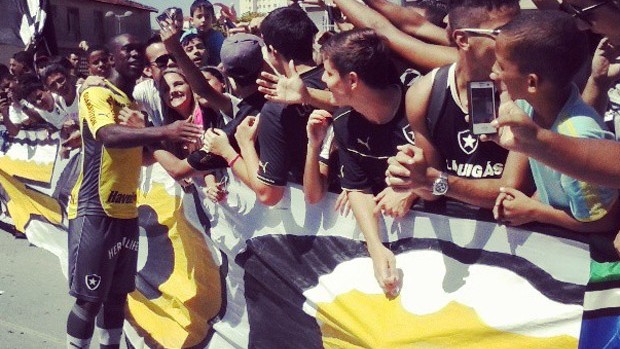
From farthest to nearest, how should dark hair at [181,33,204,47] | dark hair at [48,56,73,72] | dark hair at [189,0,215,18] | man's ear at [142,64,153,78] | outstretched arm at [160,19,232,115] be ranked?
1. dark hair at [48,56,73,72]
2. dark hair at [189,0,215,18]
3. dark hair at [181,33,204,47]
4. man's ear at [142,64,153,78]
5. outstretched arm at [160,19,232,115]

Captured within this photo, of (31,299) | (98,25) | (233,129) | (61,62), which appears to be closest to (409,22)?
(233,129)

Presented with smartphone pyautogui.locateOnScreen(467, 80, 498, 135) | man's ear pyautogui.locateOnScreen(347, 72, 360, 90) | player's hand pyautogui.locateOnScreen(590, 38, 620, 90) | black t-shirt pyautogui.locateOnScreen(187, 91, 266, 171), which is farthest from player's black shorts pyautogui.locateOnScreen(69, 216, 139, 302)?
player's hand pyautogui.locateOnScreen(590, 38, 620, 90)

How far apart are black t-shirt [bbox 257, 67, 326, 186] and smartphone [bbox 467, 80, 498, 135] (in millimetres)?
1052

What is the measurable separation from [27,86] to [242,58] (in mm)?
4608

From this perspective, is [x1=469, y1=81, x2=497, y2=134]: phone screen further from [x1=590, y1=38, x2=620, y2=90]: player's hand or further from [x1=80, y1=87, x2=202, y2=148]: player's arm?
[x1=80, y1=87, x2=202, y2=148]: player's arm

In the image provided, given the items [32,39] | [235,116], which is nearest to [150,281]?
[235,116]

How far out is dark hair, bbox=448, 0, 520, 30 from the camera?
7.50ft

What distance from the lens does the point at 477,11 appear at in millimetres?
2303

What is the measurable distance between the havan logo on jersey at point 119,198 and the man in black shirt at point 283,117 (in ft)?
3.21

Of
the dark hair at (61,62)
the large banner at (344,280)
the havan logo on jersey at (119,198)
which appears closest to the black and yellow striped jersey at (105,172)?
the havan logo on jersey at (119,198)

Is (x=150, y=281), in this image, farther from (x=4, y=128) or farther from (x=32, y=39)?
(x=32, y=39)

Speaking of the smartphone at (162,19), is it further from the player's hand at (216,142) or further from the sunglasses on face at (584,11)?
the sunglasses on face at (584,11)

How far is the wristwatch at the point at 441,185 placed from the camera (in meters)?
→ 2.14

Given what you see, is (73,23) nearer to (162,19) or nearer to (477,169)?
(162,19)
